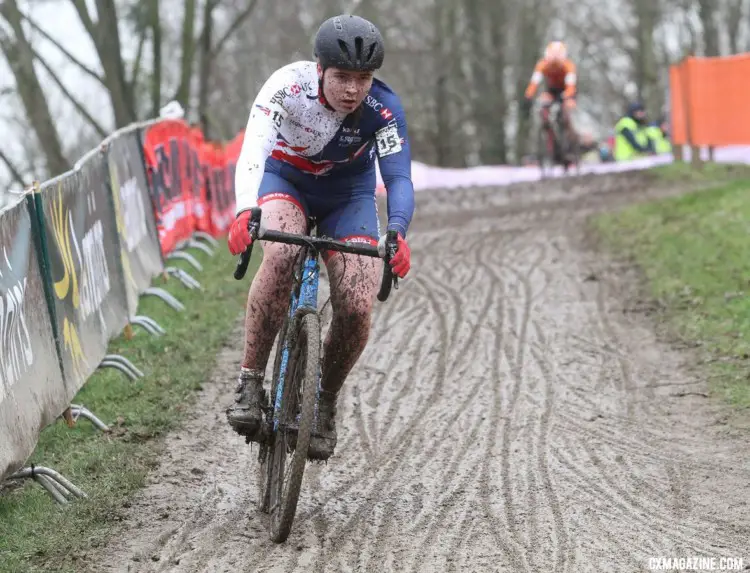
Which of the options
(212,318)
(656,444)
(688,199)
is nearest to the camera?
(656,444)

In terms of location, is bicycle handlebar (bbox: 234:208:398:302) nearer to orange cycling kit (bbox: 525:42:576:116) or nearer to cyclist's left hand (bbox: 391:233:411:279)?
cyclist's left hand (bbox: 391:233:411:279)

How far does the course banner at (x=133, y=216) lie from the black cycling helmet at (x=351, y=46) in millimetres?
4465

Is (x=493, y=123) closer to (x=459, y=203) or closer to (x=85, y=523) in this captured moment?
(x=459, y=203)

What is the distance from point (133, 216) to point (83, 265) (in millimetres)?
2676

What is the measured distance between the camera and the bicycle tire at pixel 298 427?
5023 mm

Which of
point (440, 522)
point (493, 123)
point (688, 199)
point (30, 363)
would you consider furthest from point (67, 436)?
point (493, 123)

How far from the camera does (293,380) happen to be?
213 inches

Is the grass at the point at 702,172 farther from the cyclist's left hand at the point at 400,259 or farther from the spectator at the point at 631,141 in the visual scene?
the cyclist's left hand at the point at 400,259

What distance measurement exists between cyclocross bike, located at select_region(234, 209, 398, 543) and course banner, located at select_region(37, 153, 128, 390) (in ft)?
6.20

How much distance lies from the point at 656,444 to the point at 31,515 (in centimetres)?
355

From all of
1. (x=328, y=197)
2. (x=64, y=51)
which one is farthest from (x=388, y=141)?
(x=64, y=51)

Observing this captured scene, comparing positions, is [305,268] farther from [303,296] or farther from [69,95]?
[69,95]

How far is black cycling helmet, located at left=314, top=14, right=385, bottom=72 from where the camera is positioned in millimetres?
5215

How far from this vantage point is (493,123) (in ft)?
114
